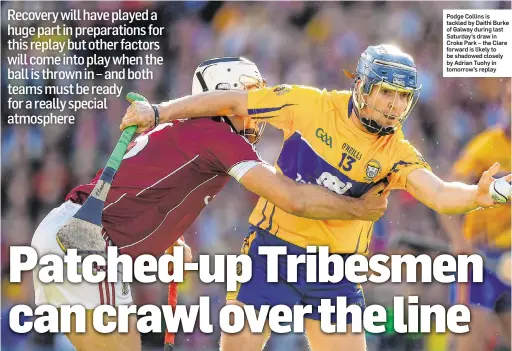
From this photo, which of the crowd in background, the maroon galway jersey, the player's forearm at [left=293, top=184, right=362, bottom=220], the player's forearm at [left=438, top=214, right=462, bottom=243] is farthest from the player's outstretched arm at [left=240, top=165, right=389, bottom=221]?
the crowd in background

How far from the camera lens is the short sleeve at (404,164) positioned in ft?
15.6

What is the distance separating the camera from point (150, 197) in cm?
477

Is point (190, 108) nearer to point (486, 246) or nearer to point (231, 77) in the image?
point (231, 77)

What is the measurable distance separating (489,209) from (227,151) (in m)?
2.73

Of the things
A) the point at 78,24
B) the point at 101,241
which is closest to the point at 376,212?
the point at 101,241

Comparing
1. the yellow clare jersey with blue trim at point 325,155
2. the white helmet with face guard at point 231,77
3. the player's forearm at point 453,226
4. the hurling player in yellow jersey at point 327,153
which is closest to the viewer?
the hurling player in yellow jersey at point 327,153

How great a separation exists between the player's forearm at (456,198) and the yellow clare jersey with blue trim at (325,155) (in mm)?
248

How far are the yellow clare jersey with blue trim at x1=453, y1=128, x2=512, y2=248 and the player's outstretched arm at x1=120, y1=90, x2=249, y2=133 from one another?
8.22ft

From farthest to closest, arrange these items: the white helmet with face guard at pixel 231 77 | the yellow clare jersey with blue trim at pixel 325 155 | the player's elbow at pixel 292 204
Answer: the white helmet with face guard at pixel 231 77, the yellow clare jersey with blue trim at pixel 325 155, the player's elbow at pixel 292 204

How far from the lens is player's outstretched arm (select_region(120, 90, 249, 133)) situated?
4.66m

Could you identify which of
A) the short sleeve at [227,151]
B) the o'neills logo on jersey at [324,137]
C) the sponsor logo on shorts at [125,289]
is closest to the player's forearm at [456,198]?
the o'neills logo on jersey at [324,137]

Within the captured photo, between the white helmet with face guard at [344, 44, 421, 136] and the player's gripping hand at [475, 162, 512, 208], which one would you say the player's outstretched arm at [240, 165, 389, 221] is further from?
the player's gripping hand at [475, 162, 512, 208]

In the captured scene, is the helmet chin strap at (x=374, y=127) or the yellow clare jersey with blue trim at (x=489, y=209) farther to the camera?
the yellow clare jersey with blue trim at (x=489, y=209)

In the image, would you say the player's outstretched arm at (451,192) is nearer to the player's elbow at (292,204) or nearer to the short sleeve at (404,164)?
the short sleeve at (404,164)
